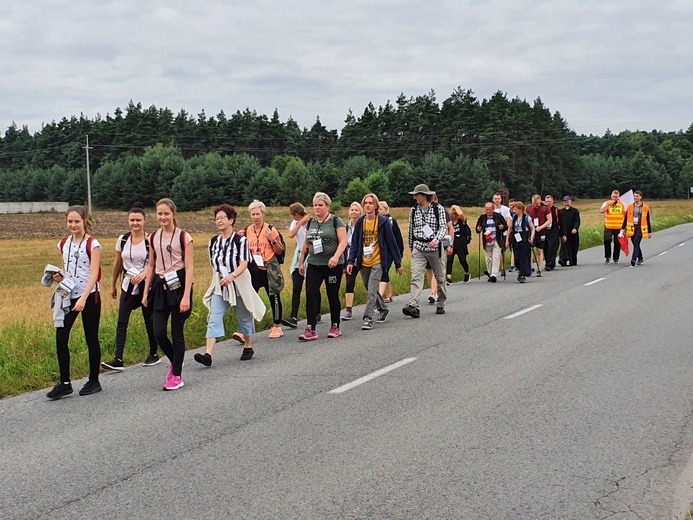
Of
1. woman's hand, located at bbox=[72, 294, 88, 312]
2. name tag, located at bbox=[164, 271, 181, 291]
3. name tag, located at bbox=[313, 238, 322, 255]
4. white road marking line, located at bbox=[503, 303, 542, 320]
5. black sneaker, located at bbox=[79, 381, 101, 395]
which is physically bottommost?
white road marking line, located at bbox=[503, 303, 542, 320]

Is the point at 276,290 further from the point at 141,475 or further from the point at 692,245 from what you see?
the point at 692,245

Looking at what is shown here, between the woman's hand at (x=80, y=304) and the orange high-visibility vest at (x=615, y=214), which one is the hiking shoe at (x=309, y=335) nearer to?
the woman's hand at (x=80, y=304)

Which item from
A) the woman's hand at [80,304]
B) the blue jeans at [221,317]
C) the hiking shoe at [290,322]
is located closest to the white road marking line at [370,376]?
the blue jeans at [221,317]

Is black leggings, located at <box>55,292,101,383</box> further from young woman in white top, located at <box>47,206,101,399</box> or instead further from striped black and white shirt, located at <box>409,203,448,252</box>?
striped black and white shirt, located at <box>409,203,448,252</box>

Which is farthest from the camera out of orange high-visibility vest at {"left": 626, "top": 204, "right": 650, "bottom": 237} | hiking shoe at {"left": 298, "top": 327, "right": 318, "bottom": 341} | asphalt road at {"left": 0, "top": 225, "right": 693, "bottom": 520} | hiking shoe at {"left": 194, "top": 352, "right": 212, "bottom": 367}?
orange high-visibility vest at {"left": 626, "top": 204, "right": 650, "bottom": 237}

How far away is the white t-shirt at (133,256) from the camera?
360 inches

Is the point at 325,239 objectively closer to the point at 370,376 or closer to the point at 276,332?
the point at 276,332

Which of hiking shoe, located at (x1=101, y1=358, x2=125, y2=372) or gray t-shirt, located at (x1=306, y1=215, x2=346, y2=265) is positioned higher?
gray t-shirt, located at (x1=306, y1=215, x2=346, y2=265)

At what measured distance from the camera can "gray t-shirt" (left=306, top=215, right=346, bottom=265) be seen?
417 inches

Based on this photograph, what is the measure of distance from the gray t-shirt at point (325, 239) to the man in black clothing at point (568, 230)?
1303 cm

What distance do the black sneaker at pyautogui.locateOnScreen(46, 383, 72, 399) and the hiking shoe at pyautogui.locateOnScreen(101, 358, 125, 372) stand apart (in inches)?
51.5

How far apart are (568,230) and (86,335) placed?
58.0ft

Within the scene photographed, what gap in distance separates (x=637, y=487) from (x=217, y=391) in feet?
13.8

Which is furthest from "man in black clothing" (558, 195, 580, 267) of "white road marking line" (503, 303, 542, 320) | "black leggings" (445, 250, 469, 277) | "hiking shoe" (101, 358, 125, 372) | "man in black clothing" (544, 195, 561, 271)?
"hiking shoe" (101, 358, 125, 372)
